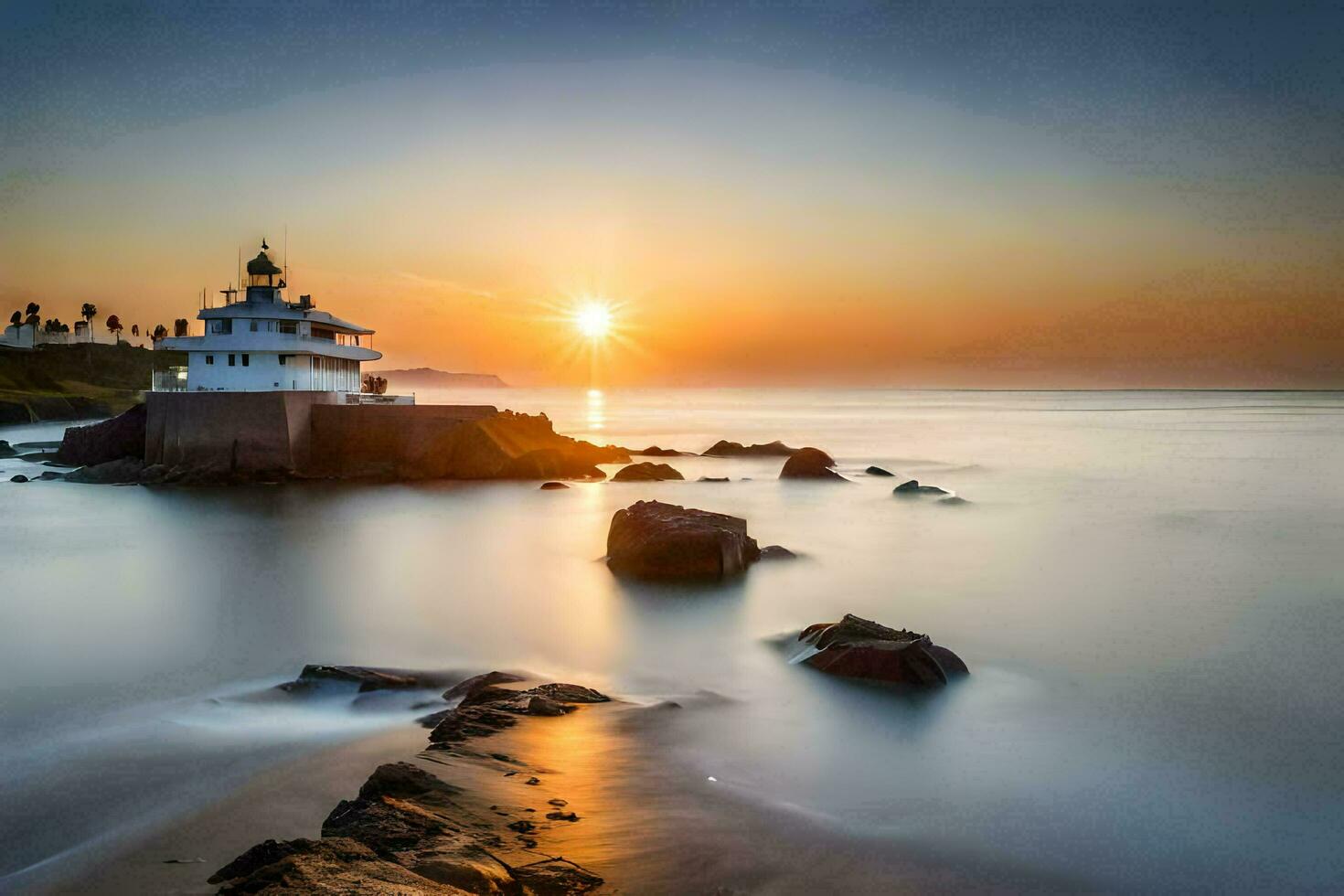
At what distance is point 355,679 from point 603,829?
17.4 ft

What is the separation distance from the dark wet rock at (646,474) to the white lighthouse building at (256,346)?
39.9 feet

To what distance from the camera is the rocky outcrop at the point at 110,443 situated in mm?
36594

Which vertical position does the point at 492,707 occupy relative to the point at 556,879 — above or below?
above

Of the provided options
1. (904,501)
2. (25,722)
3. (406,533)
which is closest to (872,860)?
(25,722)

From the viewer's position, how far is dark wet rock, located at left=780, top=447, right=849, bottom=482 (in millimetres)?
37375

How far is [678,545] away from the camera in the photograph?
57.9ft

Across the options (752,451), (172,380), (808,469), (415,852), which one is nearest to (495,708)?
(415,852)

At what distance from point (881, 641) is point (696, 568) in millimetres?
6263

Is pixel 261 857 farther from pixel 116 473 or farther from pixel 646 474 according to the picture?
pixel 116 473

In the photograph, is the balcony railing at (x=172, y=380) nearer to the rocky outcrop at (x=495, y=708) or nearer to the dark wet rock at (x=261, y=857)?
the rocky outcrop at (x=495, y=708)

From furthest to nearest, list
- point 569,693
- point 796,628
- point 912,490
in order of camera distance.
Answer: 1. point 912,490
2. point 796,628
3. point 569,693

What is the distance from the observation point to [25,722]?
1023 centimetres

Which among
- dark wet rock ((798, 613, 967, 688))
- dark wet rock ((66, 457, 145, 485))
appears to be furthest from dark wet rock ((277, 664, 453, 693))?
dark wet rock ((66, 457, 145, 485))

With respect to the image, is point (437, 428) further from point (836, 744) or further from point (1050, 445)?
point (1050, 445)
